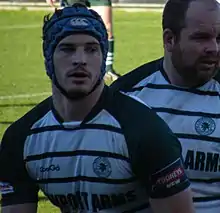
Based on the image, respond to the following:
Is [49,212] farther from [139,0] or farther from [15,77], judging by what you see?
[139,0]

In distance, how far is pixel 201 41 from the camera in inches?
141

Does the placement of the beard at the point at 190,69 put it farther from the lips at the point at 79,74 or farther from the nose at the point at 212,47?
the lips at the point at 79,74

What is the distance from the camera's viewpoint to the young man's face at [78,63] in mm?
3086

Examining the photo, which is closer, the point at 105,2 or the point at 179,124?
the point at 179,124

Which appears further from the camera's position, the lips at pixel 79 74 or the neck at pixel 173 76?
the neck at pixel 173 76

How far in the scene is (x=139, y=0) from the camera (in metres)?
26.4

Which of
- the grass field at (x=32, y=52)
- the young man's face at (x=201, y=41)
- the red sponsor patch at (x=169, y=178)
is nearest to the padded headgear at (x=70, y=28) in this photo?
the red sponsor patch at (x=169, y=178)

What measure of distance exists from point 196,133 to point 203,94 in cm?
19

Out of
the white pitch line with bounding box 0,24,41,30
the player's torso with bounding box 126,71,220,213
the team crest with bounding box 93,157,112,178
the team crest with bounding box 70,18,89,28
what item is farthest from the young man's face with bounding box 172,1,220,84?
the white pitch line with bounding box 0,24,41,30

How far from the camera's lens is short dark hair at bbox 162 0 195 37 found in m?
3.65

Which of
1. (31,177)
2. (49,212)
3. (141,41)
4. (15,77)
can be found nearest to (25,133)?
(31,177)

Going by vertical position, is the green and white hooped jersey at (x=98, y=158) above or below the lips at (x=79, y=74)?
below

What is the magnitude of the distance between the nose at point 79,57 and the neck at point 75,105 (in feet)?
0.44

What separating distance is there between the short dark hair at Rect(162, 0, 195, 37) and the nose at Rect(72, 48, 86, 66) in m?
0.70
